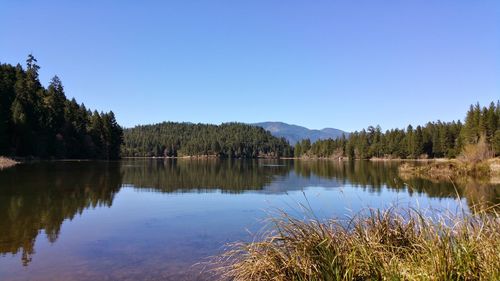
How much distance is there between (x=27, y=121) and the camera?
296ft

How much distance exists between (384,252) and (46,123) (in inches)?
4205

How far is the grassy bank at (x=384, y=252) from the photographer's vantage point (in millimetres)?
6566

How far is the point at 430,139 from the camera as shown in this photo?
5960 inches

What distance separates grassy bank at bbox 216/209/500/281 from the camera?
21.5 feet

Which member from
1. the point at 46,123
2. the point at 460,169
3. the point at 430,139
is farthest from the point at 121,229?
the point at 430,139

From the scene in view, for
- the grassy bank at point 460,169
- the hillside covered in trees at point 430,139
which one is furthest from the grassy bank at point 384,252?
the hillside covered in trees at point 430,139

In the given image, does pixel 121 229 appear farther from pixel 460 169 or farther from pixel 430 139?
pixel 430 139

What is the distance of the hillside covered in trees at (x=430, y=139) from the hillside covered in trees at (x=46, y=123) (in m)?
99.1

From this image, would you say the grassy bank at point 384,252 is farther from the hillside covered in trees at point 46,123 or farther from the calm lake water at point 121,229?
the hillside covered in trees at point 46,123

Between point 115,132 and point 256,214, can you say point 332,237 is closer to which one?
point 256,214

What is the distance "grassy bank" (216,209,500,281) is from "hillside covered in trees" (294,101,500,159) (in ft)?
322

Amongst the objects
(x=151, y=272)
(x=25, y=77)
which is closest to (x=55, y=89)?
(x=25, y=77)

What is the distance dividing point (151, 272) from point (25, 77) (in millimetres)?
111010

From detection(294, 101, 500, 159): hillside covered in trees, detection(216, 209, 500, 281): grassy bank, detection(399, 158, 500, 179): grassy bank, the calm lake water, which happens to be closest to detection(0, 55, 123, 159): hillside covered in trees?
the calm lake water
